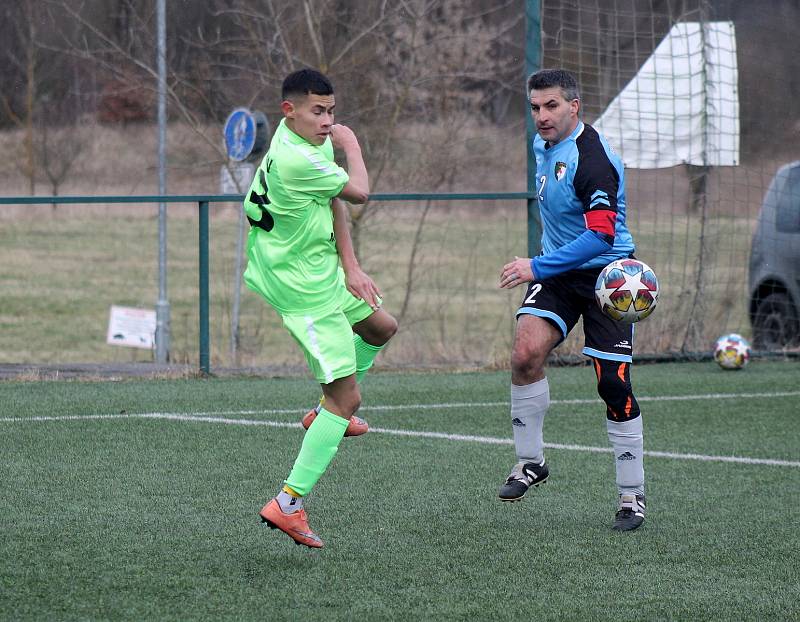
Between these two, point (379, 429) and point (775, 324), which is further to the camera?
point (775, 324)

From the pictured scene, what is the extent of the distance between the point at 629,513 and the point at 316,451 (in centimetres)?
141

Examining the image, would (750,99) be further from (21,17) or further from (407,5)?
(21,17)

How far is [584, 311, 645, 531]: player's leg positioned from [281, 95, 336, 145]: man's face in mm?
1521

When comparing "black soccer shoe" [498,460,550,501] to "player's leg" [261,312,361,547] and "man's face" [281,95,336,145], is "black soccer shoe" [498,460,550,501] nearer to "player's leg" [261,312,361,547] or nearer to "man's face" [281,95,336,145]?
"player's leg" [261,312,361,547]

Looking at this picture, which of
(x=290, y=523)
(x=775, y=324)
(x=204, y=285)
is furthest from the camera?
(x=775, y=324)

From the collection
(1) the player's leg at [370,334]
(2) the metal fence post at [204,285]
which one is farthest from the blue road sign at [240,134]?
(1) the player's leg at [370,334]

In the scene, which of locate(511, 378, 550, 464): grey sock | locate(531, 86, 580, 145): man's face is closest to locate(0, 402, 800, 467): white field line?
locate(511, 378, 550, 464): grey sock

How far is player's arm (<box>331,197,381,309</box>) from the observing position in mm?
5270

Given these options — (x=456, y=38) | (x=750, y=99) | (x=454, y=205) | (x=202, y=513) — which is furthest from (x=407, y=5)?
(x=202, y=513)

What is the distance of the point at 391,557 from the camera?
16.7 ft

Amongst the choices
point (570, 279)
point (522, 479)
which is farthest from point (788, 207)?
point (522, 479)

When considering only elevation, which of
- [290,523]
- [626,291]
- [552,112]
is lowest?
[290,523]

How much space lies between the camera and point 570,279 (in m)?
5.95

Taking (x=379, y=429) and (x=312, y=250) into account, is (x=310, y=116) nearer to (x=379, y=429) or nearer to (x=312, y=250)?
(x=312, y=250)
